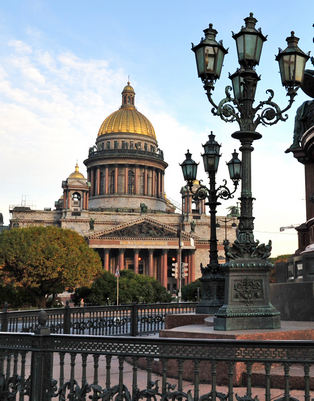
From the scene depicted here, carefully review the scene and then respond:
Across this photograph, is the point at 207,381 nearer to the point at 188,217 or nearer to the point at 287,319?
the point at 287,319

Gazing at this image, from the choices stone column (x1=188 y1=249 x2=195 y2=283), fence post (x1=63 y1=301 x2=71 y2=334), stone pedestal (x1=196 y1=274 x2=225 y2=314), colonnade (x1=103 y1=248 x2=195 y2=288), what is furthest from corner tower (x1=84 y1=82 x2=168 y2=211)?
stone pedestal (x1=196 y1=274 x2=225 y2=314)

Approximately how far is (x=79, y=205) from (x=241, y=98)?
78.4 metres

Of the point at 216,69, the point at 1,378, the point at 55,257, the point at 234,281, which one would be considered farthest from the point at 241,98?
the point at 55,257

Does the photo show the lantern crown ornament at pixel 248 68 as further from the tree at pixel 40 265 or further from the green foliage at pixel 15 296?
the green foliage at pixel 15 296

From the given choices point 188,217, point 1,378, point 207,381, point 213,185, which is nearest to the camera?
point 1,378

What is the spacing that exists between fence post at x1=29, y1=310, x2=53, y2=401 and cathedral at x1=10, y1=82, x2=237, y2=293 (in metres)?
65.9

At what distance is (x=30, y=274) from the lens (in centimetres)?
4359

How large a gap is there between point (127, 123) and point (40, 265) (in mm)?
58704

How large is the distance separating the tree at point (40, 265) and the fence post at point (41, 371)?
128 ft

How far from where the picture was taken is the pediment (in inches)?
3209

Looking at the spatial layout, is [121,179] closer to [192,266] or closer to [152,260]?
[152,260]

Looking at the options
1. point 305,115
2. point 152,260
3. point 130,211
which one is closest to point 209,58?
point 305,115

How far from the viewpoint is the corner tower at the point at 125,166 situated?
9356 cm

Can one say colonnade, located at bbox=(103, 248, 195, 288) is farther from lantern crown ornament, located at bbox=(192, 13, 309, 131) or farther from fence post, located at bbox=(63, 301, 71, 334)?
lantern crown ornament, located at bbox=(192, 13, 309, 131)
